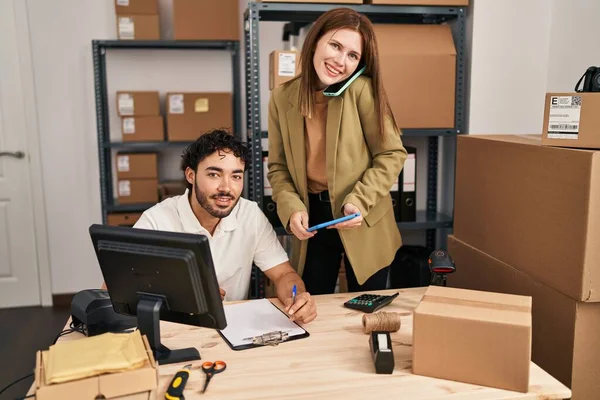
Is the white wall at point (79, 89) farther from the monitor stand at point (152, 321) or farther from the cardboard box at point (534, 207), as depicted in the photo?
the monitor stand at point (152, 321)

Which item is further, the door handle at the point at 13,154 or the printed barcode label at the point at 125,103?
the door handle at the point at 13,154

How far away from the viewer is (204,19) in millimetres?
3201

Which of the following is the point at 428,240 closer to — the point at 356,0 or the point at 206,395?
the point at 356,0

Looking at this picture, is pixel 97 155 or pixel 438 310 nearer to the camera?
pixel 438 310

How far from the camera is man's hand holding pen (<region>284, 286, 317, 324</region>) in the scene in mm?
1471

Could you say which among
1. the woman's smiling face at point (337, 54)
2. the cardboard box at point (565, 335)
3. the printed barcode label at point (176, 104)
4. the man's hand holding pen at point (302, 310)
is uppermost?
the woman's smiling face at point (337, 54)

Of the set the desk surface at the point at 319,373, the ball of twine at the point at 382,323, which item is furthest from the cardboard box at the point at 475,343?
the ball of twine at the point at 382,323

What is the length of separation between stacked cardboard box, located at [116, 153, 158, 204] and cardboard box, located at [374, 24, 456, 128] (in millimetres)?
1515

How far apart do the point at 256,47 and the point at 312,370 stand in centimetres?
154

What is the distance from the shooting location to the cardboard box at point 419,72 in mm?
2416

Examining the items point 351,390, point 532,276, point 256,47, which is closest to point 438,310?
point 351,390

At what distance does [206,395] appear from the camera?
1112 mm

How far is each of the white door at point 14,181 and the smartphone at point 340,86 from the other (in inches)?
96.0

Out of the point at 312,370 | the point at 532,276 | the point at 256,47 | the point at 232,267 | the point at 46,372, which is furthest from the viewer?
the point at 256,47
